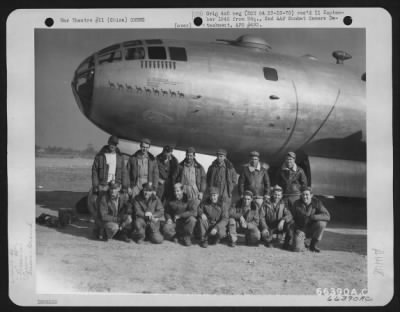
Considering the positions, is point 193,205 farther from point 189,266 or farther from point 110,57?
point 110,57

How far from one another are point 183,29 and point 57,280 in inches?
268

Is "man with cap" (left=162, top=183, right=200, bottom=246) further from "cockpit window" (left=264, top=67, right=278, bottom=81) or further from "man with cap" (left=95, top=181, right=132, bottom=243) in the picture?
"cockpit window" (left=264, top=67, right=278, bottom=81)

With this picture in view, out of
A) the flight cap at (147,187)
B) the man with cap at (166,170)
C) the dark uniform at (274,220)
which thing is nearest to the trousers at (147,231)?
the flight cap at (147,187)

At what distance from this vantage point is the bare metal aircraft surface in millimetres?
11266

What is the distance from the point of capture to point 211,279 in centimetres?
1044

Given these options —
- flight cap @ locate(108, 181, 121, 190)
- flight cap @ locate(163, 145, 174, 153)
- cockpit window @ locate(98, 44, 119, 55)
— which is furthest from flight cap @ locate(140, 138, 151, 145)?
cockpit window @ locate(98, 44, 119, 55)

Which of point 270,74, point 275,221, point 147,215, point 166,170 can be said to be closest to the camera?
point 147,215

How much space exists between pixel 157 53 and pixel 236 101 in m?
2.38

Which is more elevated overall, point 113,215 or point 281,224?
point 113,215

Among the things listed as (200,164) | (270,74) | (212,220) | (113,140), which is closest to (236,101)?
(270,74)

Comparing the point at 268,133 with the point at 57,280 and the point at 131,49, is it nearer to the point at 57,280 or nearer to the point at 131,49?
the point at 131,49

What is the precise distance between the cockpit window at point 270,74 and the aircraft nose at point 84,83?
4.54m

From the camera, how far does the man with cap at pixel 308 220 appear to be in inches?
427

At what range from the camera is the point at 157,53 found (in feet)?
37.5
